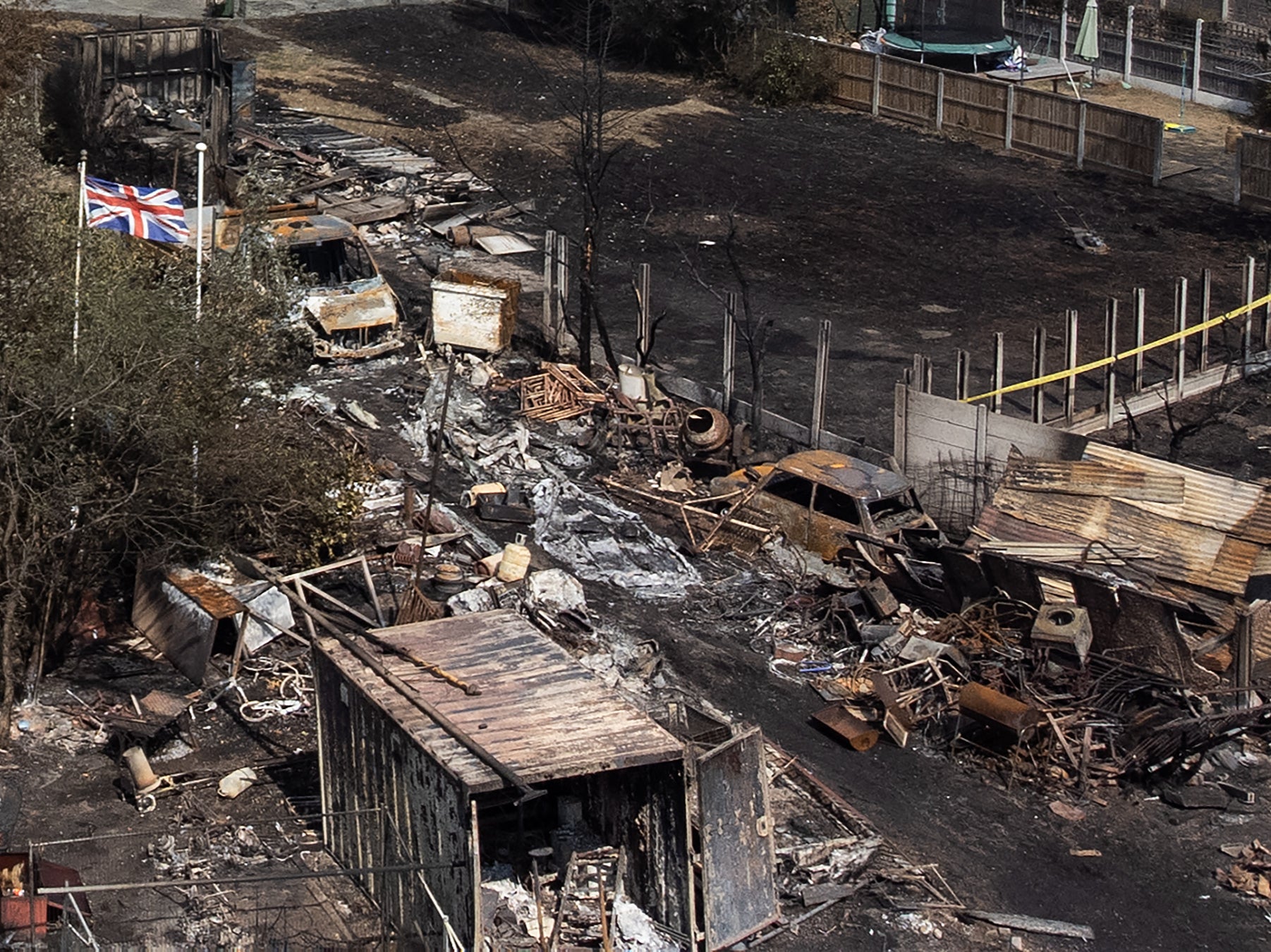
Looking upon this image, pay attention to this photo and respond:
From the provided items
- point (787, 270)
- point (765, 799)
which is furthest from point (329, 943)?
point (787, 270)

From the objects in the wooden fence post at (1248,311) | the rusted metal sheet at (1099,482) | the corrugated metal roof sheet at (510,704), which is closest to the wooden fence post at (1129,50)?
the wooden fence post at (1248,311)

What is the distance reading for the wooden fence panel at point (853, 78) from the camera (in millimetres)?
36812

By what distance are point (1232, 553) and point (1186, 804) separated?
331 centimetres

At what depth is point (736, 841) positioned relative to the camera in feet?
38.4

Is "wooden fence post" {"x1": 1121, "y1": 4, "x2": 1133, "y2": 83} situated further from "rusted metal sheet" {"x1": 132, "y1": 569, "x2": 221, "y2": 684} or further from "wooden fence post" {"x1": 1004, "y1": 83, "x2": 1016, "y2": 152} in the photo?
"rusted metal sheet" {"x1": 132, "y1": 569, "x2": 221, "y2": 684}

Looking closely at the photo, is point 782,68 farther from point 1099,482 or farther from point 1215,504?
point 1215,504

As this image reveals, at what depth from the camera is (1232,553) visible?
640 inches

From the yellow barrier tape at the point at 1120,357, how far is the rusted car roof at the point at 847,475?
1510mm

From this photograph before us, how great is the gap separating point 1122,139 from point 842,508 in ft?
57.1

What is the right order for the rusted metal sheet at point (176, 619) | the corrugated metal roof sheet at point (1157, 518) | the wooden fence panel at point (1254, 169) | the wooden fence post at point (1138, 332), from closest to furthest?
1. the rusted metal sheet at point (176, 619)
2. the corrugated metal roof sheet at point (1157, 518)
3. the wooden fence post at point (1138, 332)
4. the wooden fence panel at point (1254, 169)

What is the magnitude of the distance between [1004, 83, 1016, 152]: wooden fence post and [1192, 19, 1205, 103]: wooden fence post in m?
6.09

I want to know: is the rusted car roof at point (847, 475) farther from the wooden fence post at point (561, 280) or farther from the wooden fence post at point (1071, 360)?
the wooden fence post at point (561, 280)

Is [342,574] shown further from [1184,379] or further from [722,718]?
[1184,379]

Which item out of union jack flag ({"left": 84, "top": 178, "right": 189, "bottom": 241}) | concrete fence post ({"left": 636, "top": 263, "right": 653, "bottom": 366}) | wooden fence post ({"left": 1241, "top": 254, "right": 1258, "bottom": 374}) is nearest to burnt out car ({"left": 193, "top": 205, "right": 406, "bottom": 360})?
union jack flag ({"left": 84, "top": 178, "right": 189, "bottom": 241})
